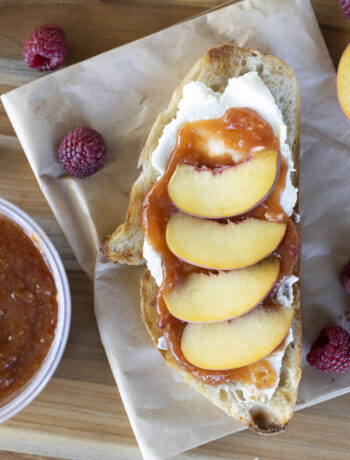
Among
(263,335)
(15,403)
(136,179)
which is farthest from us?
(136,179)

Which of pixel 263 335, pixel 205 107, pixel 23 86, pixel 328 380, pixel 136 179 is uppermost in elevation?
pixel 23 86

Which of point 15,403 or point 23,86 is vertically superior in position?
point 23,86

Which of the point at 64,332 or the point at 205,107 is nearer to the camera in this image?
the point at 205,107

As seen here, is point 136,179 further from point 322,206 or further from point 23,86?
point 322,206

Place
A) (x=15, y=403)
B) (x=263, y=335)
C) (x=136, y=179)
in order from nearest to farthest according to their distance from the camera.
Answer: (x=263, y=335) → (x=15, y=403) → (x=136, y=179)

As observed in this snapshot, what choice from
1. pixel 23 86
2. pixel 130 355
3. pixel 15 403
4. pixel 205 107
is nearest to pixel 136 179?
pixel 205 107

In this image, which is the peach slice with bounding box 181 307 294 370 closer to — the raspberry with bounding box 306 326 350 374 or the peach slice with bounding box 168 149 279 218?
the raspberry with bounding box 306 326 350 374

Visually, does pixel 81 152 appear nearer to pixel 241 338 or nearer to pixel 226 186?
pixel 226 186
